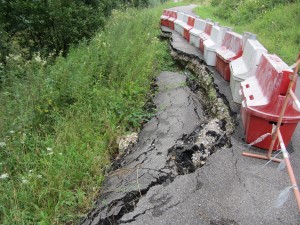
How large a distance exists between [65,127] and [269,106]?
2692mm

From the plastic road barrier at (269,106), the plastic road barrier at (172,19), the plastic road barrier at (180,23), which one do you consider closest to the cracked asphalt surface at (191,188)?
the plastic road barrier at (269,106)

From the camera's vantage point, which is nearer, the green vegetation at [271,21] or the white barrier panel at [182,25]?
the green vegetation at [271,21]

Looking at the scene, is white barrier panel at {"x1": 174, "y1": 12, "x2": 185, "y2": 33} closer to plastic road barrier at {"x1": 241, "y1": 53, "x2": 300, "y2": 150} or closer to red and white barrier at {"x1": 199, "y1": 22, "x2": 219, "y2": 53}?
red and white barrier at {"x1": 199, "y1": 22, "x2": 219, "y2": 53}

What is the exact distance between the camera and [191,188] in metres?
2.64

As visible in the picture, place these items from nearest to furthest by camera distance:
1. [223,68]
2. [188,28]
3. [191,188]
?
1. [191,188]
2. [223,68]
3. [188,28]

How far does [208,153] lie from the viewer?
3213 mm

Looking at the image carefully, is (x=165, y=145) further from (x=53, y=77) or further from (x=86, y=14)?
(x=86, y=14)

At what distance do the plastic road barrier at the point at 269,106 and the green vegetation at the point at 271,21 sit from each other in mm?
3669

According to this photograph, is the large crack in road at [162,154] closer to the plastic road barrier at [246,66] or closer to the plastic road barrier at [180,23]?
the plastic road barrier at [246,66]

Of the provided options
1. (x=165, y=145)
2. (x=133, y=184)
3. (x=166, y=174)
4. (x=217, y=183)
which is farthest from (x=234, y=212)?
(x=165, y=145)

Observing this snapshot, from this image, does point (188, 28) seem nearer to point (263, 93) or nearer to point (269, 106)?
point (263, 93)

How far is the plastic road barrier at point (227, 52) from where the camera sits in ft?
17.0

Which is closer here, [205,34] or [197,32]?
[205,34]

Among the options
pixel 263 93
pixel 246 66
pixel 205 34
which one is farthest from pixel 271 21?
pixel 263 93
